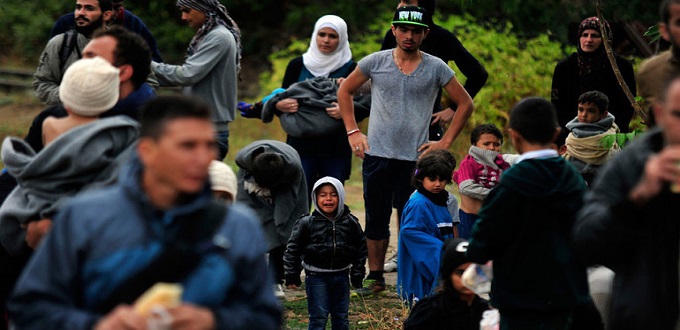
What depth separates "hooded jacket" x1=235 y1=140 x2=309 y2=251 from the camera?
336 inches

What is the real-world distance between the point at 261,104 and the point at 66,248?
637cm

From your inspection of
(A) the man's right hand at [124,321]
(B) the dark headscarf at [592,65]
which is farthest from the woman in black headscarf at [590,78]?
(A) the man's right hand at [124,321]

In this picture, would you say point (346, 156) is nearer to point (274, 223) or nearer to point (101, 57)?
point (274, 223)

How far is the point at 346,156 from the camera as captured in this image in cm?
978

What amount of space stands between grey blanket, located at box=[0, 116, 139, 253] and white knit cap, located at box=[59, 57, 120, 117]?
0.13 meters

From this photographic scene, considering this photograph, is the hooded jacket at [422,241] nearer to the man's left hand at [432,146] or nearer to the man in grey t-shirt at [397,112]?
the man's left hand at [432,146]

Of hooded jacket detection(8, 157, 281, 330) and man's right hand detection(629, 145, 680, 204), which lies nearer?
hooded jacket detection(8, 157, 281, 330)

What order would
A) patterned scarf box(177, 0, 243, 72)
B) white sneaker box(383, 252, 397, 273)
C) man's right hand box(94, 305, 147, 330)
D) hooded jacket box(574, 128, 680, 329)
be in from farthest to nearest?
1. white sneaker box(383, 252, 397, 273)
2. patterned scarf box(177, 0, 243, 72)
3. hooded jacket box(574, 128, 680, 329)
4. man's right hand box(94, 305, 147, 330)

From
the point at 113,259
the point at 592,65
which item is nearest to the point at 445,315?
the point at 113,259

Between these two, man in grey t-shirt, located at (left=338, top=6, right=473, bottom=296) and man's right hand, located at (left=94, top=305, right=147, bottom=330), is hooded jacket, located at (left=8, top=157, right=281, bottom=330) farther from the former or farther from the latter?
man in grey t-shirt, located at (left=338, top=6, right=473, bottom=296)

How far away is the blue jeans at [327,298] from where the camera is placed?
7824mm

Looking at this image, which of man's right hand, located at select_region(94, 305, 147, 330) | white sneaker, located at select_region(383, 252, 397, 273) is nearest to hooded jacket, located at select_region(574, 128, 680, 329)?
man's right hand, located at select_region(94, 305, 147, 330)

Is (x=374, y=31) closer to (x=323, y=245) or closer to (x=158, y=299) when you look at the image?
(x=323, y=245)

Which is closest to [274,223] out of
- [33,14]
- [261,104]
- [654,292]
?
[261,104]
